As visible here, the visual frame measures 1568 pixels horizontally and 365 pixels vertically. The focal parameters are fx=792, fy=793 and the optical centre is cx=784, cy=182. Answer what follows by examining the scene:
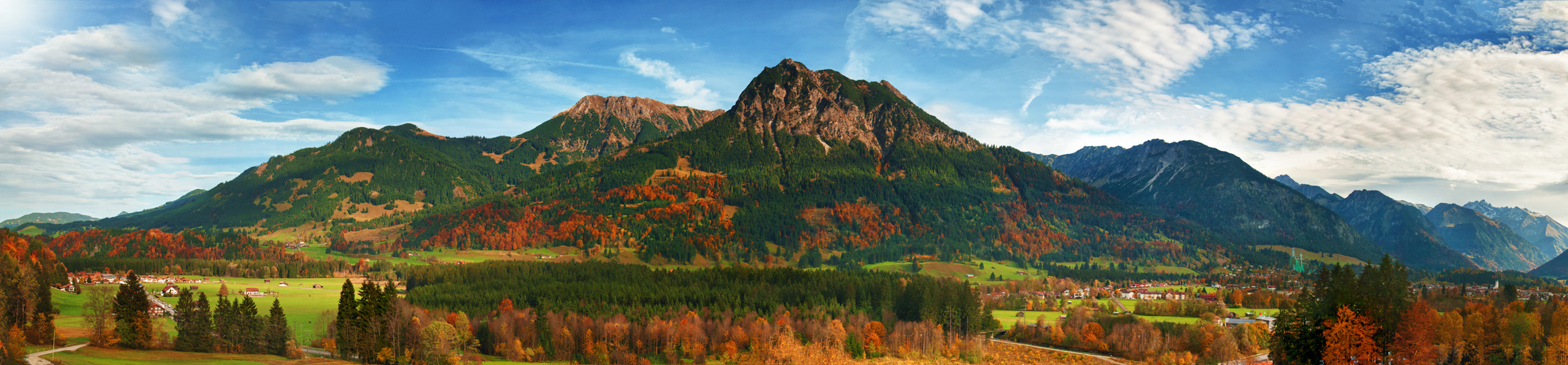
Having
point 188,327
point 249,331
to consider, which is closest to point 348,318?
point 249,331

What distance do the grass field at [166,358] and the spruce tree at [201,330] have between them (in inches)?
151

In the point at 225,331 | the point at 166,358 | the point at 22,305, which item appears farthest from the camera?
the point at 225,331

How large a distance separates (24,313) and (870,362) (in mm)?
106523

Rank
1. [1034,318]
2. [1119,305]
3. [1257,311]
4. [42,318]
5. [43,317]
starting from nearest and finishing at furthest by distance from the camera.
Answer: [42,318] → [43,317] → [1034,318] → [1257,311] → [1119,305]

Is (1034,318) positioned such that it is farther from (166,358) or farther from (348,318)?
(166,358)

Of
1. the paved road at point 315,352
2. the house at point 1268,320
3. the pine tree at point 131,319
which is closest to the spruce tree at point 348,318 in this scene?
the paved road at point 315,352

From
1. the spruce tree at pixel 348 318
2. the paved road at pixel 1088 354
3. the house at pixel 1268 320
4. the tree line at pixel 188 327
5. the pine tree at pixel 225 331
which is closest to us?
the spruce tree at pixel 348 318

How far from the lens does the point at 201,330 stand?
101 metres

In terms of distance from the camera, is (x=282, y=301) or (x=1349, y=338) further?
(x=282, y=301)

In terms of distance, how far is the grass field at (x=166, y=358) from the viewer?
84.4 metres

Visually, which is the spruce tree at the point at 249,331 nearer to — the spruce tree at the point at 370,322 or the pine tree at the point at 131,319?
the pine tree at the point at 131,319

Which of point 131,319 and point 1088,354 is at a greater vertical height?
point 131,319

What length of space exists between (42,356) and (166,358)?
10.7m

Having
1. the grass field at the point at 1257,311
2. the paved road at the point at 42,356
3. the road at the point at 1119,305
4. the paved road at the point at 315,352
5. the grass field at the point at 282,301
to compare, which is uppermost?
the grass field at the point at 282,301
